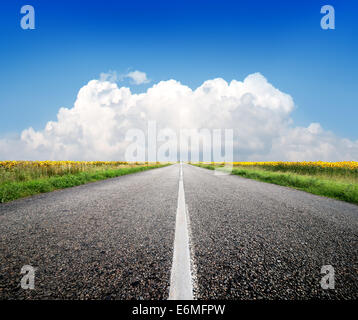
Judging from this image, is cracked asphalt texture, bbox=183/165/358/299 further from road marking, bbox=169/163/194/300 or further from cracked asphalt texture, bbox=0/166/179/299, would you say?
cracked asphalt texture, bbox=0/166/179/299

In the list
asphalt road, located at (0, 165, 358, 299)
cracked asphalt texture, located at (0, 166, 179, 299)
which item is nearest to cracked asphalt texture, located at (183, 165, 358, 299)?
asphalt road, located at (0, 165, 358, 299)

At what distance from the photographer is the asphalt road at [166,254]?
149cm

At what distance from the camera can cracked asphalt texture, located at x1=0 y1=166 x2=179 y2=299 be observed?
1.47 meters

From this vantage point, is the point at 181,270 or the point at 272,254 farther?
the point at 272,254

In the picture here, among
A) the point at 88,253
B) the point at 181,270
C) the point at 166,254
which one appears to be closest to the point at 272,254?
the point at 181,270

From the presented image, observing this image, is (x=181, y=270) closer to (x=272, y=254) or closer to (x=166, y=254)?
(x=166, y=254)

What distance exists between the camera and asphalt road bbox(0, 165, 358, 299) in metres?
1.49

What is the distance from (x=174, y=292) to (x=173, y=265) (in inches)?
16.2

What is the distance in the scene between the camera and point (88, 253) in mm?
2119

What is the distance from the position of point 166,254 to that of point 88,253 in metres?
0.95

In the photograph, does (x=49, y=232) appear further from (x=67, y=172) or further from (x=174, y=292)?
(x=67, y=172)

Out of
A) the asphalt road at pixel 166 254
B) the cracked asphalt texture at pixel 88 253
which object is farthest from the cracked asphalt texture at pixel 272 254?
the cracked asphalt texture at pixel 88 253

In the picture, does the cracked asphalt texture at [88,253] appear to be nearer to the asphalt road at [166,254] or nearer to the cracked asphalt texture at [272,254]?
the asphalt road at [166,254]

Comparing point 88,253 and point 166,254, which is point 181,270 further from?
point 88,253
